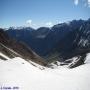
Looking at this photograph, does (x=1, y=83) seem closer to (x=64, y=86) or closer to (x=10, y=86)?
(x=10, y=86)

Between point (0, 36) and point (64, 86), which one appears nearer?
point (64, 86)

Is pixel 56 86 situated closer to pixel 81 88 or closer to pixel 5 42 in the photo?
pixel 81 88

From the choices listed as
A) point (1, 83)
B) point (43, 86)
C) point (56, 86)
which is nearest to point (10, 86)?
point (1, 83)

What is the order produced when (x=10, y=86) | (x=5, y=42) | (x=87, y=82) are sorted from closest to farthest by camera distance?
(x=10, y=86) < (x=87, y=82) < (x=5, y=42)

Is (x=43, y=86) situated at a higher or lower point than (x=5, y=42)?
lower

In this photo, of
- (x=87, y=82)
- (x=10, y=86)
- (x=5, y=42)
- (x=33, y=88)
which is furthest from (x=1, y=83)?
(x=5, y=42)

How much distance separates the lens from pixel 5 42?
13838 cm

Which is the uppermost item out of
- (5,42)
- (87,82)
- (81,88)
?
(5,42)

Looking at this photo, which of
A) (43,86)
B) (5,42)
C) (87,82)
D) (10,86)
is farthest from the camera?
(5,42)

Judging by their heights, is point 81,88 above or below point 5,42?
below

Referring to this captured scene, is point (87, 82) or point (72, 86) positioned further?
point (87, 82)

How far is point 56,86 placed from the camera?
16.5m

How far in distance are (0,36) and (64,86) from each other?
435 ft

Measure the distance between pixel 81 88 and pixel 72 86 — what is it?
942 millimetres
